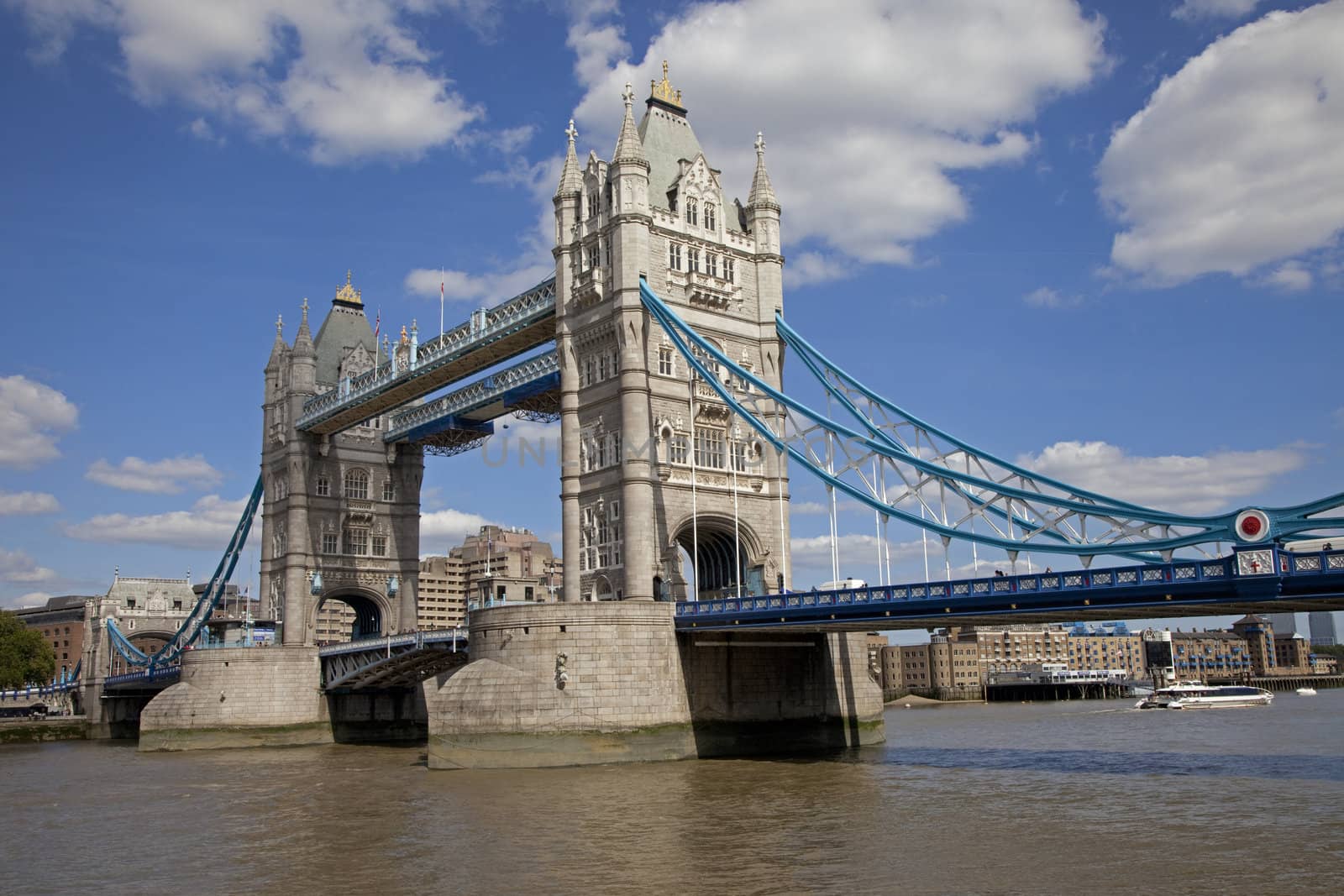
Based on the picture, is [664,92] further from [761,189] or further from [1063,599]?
[1063,599]

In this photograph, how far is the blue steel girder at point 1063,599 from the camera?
30641 mm

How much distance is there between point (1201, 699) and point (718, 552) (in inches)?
2521

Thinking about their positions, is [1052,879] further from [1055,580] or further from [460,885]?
[1055,580]

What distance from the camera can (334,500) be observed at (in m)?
80.4

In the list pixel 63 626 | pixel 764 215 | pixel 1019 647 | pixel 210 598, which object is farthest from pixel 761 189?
pixel 1019 647

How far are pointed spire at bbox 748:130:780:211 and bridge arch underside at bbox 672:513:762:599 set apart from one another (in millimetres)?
15115

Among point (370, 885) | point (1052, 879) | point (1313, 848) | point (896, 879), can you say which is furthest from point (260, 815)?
point (1313, 848)

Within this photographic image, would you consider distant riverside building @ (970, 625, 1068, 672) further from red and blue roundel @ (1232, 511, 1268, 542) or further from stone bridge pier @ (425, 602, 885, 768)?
red and blue roundel @ (1232, 511, 1268, 542)

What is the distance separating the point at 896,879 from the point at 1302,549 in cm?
1553

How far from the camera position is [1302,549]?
3089 centimetres

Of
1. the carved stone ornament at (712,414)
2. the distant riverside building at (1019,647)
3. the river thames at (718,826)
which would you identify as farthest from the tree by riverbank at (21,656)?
the distant riverside building at (1019,647)

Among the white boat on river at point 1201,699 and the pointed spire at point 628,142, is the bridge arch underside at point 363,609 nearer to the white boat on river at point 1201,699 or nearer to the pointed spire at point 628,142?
the pointed spire at point 628,142

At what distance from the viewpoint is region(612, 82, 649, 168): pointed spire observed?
5316cm

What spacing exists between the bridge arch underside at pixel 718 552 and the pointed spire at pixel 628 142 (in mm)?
15773
